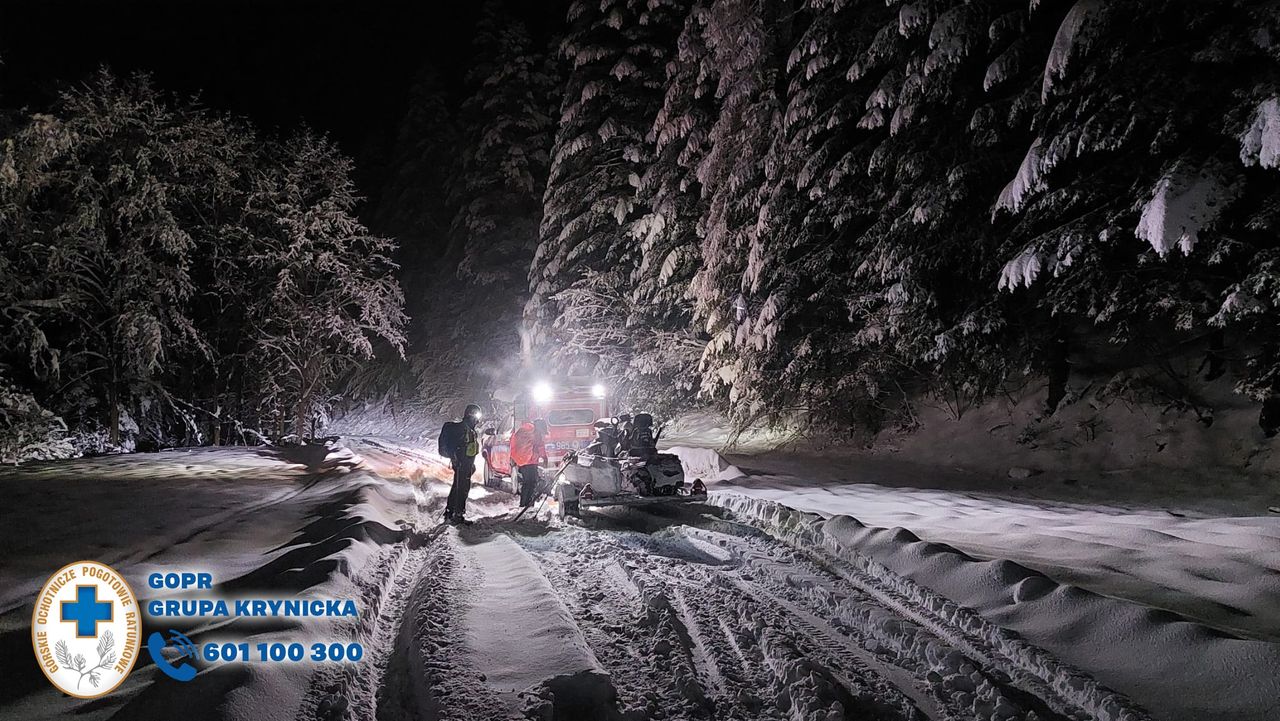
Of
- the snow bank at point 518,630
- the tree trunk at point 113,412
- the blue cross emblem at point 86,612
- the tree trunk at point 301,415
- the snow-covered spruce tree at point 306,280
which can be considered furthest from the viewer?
the tree trunk at point 301,415

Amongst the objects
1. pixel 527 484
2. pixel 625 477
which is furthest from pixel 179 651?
pixel 527 484

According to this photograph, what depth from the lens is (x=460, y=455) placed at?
31.9ft

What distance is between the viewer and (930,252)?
401 inches

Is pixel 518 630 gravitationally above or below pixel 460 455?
below

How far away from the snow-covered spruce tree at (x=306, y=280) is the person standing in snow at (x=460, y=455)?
40.5 ft

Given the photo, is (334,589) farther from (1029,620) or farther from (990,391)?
(990,391)

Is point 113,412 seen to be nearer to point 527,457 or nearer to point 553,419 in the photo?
point 553,419

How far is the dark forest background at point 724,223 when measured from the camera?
24.0 feet

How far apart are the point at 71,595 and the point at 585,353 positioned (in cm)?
1548

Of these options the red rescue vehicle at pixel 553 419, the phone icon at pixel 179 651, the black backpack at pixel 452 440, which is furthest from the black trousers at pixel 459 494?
the phone icon at pixel 179 651

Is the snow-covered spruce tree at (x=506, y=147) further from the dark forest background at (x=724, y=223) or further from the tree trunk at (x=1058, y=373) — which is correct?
the tree trunk at (x=1058, y=373)

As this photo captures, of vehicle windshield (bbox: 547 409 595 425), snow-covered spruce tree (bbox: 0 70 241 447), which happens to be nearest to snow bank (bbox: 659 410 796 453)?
vehicle windshield (bbox: 547 409 595 425)

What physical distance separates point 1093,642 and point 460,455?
7929mm

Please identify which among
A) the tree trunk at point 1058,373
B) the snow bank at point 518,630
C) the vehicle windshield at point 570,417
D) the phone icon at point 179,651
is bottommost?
the snow bank at point 518,630
